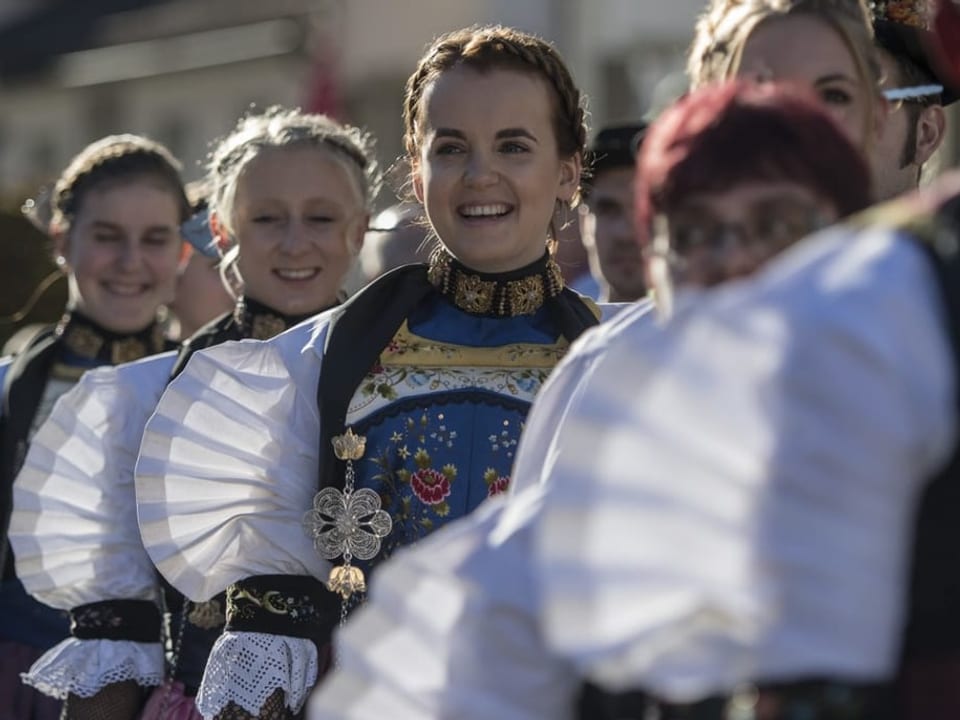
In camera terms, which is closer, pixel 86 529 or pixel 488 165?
pixel 488 165

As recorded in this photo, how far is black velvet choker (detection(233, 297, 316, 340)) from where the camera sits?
4.48 m

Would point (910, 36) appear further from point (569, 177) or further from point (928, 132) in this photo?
point (569, 177)

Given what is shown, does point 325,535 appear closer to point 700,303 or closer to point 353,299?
point 353,299

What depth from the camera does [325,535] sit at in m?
3.47

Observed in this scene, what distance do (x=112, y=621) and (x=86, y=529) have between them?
20 cm

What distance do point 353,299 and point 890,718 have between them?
196 centimetres

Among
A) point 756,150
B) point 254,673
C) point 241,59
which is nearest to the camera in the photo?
point 756,150

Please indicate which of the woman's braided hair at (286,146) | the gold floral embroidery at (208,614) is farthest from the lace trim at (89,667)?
the woman's braided hair at (286,146)

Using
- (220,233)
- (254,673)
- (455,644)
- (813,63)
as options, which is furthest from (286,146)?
(455,644)

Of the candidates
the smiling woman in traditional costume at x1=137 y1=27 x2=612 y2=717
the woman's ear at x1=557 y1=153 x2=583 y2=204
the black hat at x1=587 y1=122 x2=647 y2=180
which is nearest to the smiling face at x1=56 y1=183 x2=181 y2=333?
the black hat at x1=587 y1=122 x2=647 y2=180

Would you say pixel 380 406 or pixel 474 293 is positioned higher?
pixel 474 293

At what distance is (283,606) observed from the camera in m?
3.55

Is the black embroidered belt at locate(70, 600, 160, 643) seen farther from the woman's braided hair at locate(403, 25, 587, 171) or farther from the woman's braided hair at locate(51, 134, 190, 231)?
the woman's braided hair at locate(51, 134, 190, 231)

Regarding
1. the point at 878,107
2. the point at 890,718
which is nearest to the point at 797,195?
the point at 890,718
